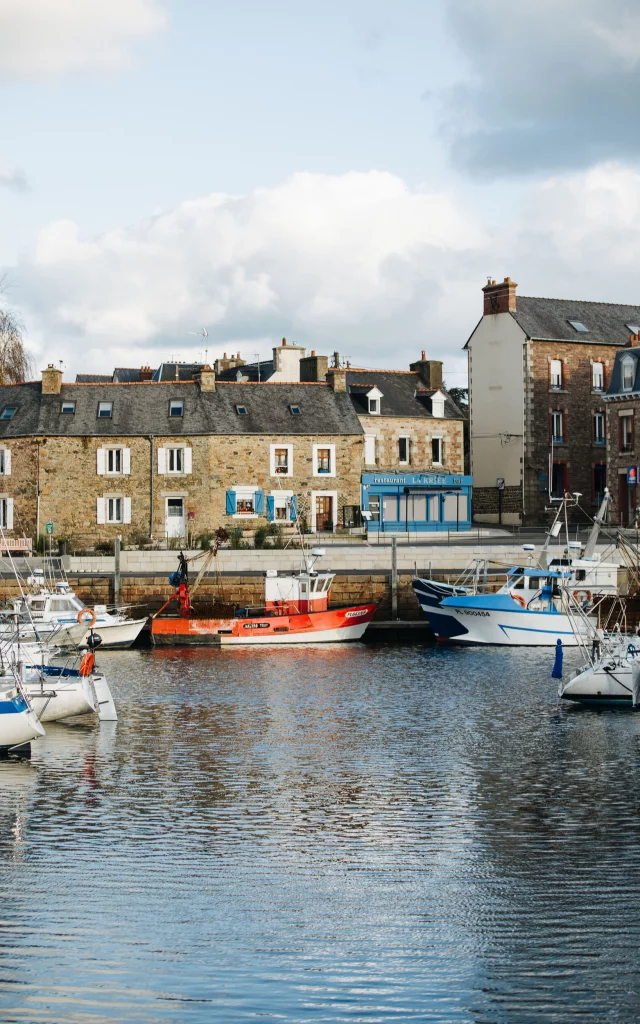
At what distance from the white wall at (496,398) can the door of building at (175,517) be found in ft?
52.9

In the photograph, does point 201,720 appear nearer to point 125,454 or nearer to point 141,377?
point 125,454

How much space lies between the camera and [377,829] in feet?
52.1

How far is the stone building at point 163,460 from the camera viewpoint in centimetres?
5128

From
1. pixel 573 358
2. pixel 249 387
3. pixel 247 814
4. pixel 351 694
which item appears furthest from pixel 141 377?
Result: pixel 247 814

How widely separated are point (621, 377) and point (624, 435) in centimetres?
245

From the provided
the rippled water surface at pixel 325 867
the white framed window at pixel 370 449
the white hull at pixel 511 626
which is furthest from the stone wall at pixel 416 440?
the rippled water surface at pixel 325 867

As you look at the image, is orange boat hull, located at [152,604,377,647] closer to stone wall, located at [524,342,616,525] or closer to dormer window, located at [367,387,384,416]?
dormer window, located at [367,387,384,416]

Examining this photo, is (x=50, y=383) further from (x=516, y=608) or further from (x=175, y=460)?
(x=516, y=608)

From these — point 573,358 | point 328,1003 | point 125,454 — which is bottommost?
point 328,1003

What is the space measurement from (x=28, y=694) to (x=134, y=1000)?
12.3 meters

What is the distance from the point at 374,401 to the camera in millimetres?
57156

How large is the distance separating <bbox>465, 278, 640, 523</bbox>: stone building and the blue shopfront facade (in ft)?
10.0

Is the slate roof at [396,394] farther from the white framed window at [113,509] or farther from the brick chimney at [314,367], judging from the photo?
the white framed window at [113,509]

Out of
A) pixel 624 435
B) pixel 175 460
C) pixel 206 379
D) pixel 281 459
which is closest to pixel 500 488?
pixel 624 435
